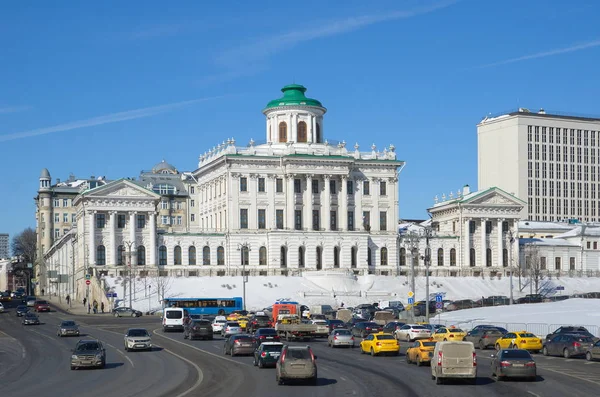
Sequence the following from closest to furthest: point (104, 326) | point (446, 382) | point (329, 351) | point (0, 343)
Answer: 1. point (446, 382)
2. point (329, 351)
3. point (0, 343)
4. point (104, 326)

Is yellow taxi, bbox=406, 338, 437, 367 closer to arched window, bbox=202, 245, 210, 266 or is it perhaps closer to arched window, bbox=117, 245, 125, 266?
arched window, bbox=117, 245, 125, 266

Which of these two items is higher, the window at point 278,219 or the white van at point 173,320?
the window at point 278,219

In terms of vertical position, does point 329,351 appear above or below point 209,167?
below

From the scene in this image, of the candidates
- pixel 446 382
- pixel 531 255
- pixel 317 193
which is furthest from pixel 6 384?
pixel 531 255

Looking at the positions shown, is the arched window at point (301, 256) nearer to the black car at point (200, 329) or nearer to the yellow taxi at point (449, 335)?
the black car at point (200, 329)

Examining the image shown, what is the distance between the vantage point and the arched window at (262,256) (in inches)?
5256

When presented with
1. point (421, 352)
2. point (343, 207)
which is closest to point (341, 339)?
point (421, 352)

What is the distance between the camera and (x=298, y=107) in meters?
139

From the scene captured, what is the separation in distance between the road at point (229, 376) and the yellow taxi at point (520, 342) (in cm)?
127

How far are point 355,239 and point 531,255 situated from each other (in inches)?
1078

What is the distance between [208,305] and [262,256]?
1080 inches

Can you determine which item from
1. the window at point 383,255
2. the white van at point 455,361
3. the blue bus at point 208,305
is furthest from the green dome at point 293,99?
the white van at point 455,361

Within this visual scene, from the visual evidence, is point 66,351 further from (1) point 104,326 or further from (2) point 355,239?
(2) point 355,239

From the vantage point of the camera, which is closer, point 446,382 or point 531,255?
point 446,382
